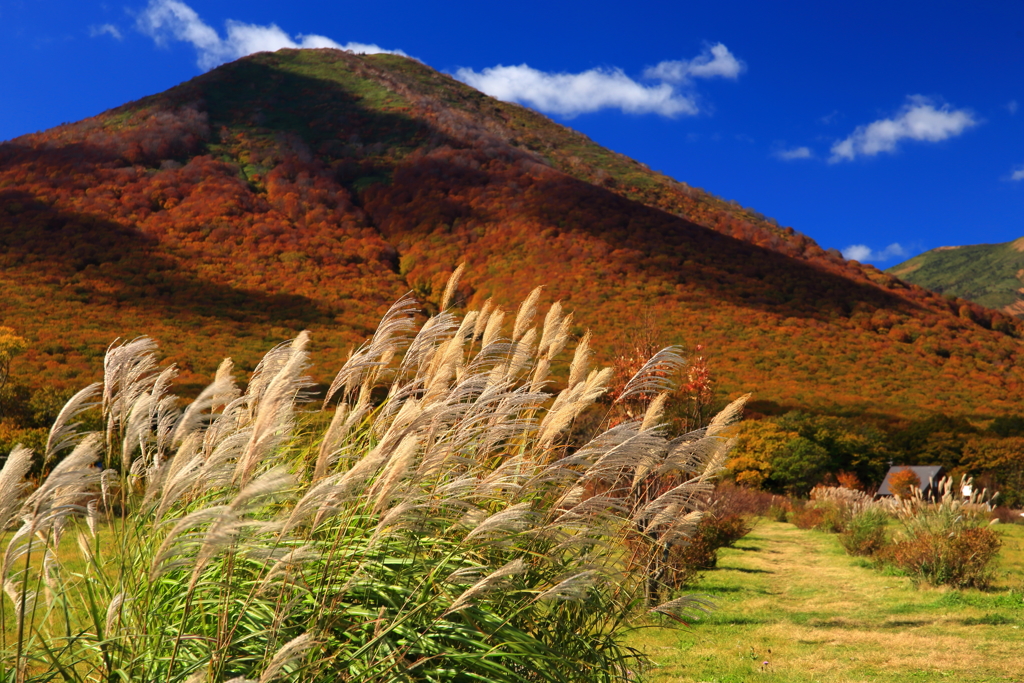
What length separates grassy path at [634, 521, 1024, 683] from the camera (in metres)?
5.41

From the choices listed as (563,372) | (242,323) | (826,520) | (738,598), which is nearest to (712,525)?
(738,598)

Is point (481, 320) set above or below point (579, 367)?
above

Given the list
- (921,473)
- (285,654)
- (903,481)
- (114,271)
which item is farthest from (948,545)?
(114,271)

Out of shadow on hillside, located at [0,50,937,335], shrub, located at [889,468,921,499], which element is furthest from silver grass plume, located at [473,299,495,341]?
shadow on hillside, located at [0,50,937,335]

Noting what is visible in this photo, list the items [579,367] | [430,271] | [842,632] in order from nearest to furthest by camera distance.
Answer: [579,367], [842,632], [430,271]

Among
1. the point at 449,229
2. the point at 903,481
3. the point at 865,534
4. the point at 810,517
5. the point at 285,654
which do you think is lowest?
the point at 810,517

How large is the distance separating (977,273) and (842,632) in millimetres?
174203

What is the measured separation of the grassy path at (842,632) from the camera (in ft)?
17.8

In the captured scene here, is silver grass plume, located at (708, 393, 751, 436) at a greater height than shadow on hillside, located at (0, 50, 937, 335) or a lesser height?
lesser

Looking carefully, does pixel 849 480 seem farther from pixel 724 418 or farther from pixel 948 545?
pixel 724 418

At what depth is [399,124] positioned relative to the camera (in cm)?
5656

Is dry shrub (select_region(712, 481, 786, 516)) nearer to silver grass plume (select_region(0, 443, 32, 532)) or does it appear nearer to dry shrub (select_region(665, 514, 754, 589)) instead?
Result: dry shrub (select_region(665, 514, 754, 589))

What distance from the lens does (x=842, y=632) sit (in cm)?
675

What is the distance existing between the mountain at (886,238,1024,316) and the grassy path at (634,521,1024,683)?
132 metres
